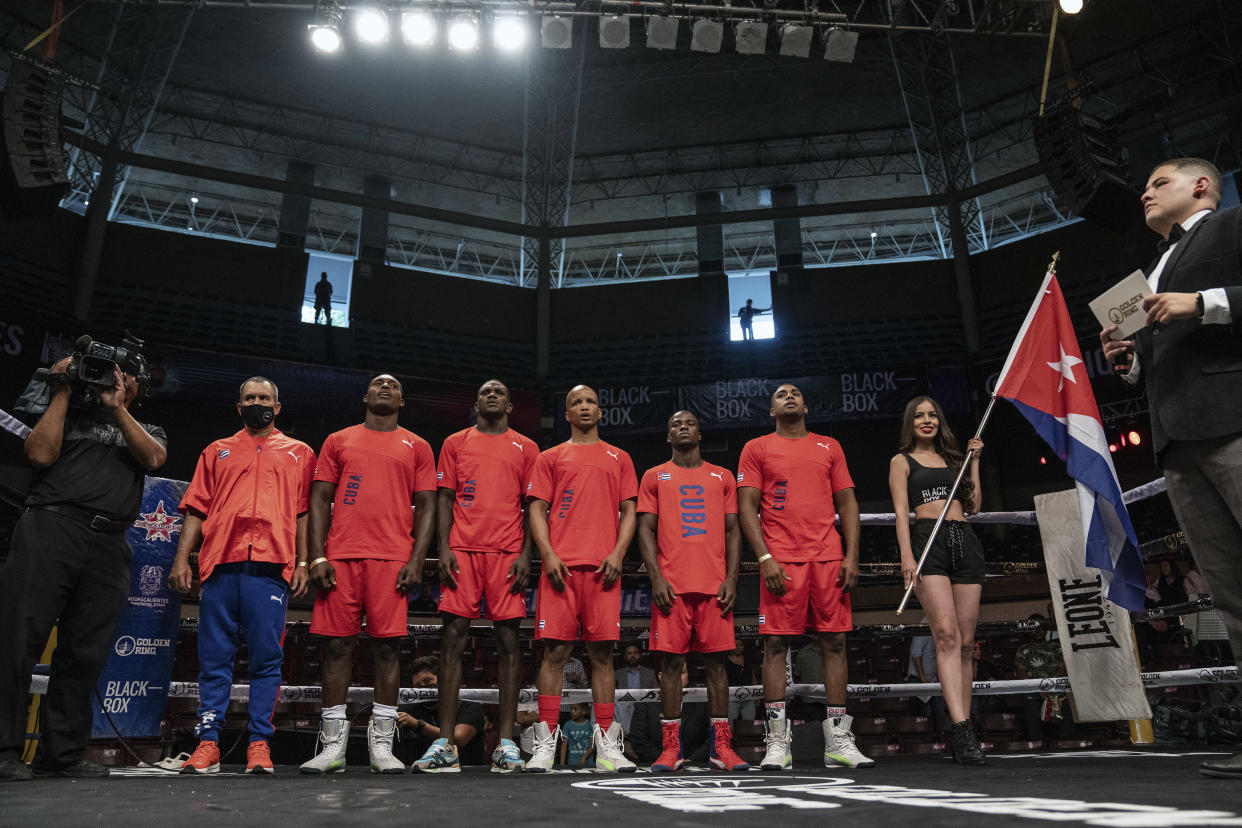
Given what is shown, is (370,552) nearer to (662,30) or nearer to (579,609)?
(579,609)

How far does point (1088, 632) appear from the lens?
365cm

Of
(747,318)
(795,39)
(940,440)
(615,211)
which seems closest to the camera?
(940,440)

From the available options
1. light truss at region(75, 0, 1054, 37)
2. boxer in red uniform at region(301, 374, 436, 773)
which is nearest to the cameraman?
boxer in red uniform at region(301, 374, 436, 773)

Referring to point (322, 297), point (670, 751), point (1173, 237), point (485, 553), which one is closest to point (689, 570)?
point (670, 751)

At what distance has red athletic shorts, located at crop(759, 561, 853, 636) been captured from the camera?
3.41 m

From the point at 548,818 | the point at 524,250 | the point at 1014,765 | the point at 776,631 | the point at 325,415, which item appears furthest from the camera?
the point at 524,250

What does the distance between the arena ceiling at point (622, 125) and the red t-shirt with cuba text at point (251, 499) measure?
8821 mm

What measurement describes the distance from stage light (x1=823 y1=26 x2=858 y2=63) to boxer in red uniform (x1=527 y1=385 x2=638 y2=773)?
742 cm

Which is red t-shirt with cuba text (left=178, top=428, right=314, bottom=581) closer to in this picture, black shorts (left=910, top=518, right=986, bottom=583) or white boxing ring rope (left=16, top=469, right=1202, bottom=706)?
white boxing ring rope (left=16, top=469, right=1202, bottom=706)

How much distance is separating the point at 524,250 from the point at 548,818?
14832 mm

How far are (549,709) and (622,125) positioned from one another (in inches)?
527

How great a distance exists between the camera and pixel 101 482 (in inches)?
115

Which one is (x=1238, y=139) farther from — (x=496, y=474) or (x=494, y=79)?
(x=496, y=474)

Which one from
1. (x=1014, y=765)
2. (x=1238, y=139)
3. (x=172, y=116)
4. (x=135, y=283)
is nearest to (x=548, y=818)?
(x=1014, y=765)
